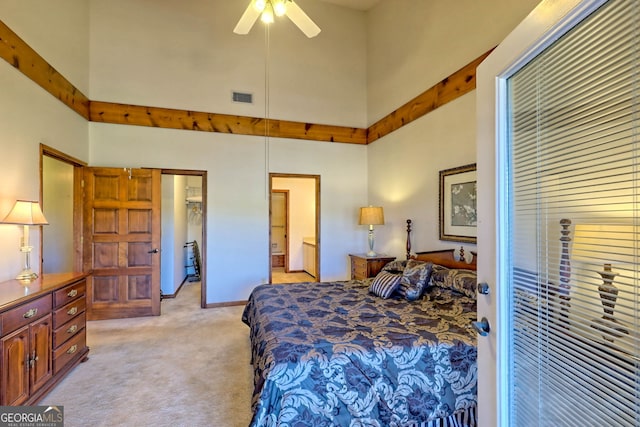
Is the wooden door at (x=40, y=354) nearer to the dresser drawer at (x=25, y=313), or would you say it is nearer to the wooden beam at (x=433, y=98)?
the dresser drawer at (x=25, y=313)

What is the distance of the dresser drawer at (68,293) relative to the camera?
8.13 feet

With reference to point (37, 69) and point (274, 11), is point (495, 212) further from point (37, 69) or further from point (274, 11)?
point (37, 69)

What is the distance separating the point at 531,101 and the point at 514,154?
0.18m

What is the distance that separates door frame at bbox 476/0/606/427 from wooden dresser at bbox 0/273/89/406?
266 centimetres

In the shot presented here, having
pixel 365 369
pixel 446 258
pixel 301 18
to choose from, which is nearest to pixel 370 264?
pixel 446 258

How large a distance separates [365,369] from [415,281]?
1.34m

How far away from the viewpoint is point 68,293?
2641 millimetres

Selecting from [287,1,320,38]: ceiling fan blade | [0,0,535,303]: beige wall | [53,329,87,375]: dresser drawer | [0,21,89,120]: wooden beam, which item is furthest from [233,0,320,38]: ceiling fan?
[53,329,87,375]: dresser drawer

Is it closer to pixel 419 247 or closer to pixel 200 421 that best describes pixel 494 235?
pixel 200 421

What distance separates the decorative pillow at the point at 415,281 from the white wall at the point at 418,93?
650 millimetres

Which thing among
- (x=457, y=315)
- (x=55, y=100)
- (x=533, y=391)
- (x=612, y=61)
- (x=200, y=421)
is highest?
(x=55, y=100)

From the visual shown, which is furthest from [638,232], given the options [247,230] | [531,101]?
[247,230]

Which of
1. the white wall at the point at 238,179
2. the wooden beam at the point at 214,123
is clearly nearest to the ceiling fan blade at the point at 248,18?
the wooden beam at the point at 214,123

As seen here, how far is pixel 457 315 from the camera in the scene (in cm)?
235
